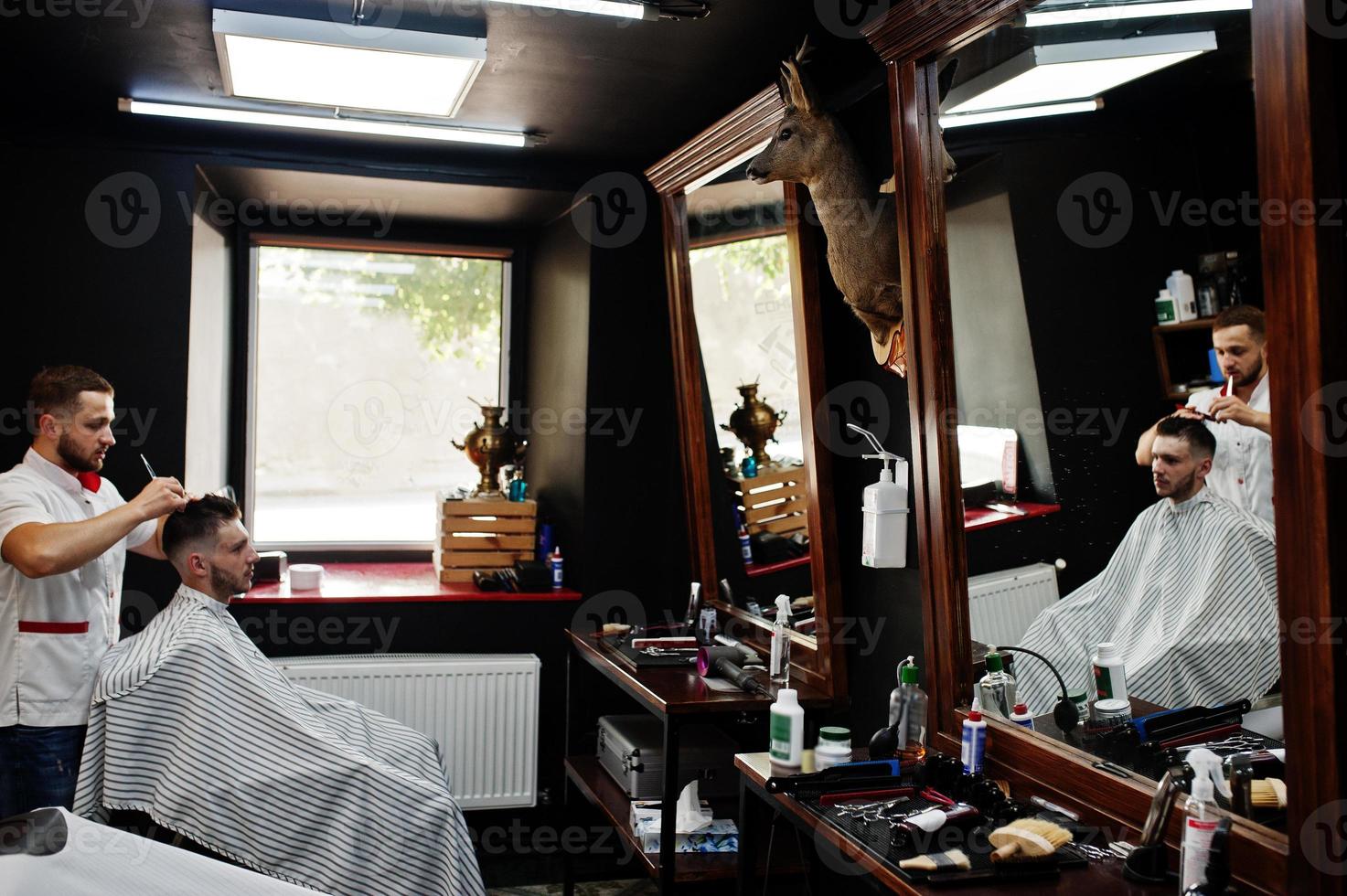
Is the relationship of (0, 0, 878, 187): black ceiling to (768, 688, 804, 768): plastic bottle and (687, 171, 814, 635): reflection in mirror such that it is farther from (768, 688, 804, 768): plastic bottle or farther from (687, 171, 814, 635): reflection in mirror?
(768, 688, 804, 768): plastic bottle

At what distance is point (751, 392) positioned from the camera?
3365mm

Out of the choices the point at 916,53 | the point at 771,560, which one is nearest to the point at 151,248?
the point at 771,560

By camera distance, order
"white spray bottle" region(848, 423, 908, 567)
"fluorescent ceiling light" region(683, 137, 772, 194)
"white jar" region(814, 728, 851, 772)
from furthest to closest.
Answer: "fluorescent ceiling light" region(683, 137, 772, 194), "white spray bottle" region(848, 423, 908, 567), "white jar" region(814, 728, 851, 772)

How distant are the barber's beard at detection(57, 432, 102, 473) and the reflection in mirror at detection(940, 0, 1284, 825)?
2.38m

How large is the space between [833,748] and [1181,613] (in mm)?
781

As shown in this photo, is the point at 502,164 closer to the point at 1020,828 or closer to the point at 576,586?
the point at 576,586

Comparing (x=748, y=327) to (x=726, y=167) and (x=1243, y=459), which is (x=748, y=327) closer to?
(x=726, y=167)

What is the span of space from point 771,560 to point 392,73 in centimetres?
179

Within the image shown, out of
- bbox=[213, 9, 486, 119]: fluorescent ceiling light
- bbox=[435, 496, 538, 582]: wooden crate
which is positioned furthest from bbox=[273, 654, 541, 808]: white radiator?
Result: bbox=[213, 9, 486, 119]: fluorescent ceiling light

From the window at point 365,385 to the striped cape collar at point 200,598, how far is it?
173 centimetres

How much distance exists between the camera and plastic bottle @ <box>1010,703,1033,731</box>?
2.16 m

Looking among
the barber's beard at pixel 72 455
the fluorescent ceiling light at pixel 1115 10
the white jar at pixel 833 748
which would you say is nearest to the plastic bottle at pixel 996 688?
the white jar at pixel 833 748

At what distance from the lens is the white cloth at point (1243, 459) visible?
1609 mm

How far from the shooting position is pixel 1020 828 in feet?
6.03
